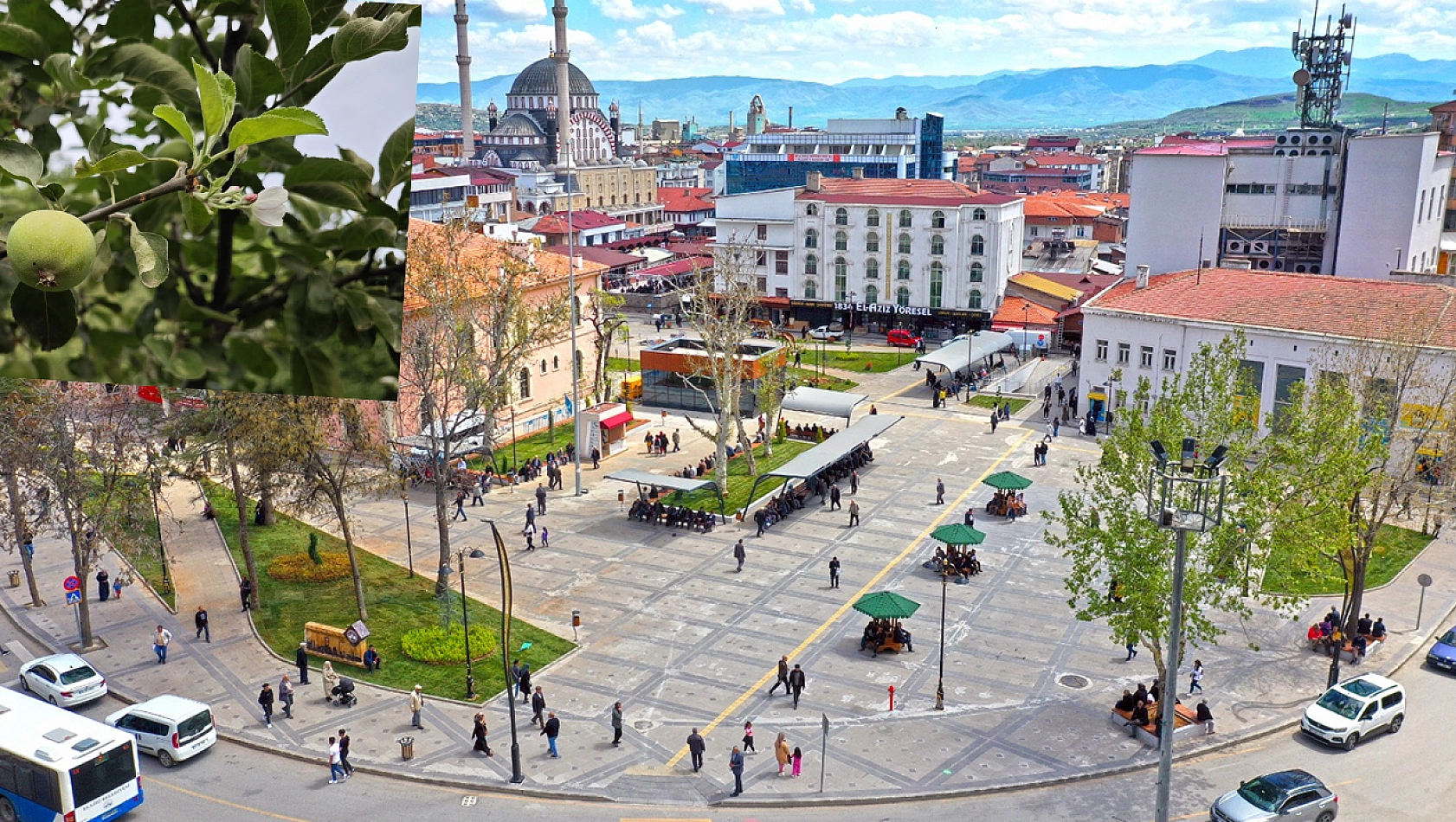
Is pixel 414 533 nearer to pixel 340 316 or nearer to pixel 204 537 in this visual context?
pixel 204 537

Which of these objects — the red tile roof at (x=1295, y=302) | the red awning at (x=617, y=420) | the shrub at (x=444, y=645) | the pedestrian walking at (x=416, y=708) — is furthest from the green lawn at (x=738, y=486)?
the red tile roof at (x=1295, y=302)

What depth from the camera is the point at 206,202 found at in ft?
7.12

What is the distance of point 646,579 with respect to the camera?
31328 millimetres

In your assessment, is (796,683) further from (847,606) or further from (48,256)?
(48,256)

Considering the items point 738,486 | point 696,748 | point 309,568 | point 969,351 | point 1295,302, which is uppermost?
point 1295,302

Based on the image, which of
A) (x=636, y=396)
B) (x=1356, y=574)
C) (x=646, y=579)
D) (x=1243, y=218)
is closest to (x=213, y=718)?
(x=646, y=579)

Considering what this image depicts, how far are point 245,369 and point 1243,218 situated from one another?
2466 inches

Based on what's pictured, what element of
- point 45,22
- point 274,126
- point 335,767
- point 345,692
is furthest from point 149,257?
point 345,692

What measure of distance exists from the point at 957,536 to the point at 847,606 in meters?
3.50

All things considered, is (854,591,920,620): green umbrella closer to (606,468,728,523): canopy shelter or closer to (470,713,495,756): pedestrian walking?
(470,713,495,756): pedestrian walking

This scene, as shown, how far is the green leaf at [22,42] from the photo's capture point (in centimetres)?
292

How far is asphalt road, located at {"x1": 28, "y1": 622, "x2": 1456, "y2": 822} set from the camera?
67.0 ft

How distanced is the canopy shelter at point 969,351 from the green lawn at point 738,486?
1100 centimetres

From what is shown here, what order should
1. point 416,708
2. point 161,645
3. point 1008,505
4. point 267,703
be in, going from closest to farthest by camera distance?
point 416,708, point 267,703, point 161,645, point 1008,505
